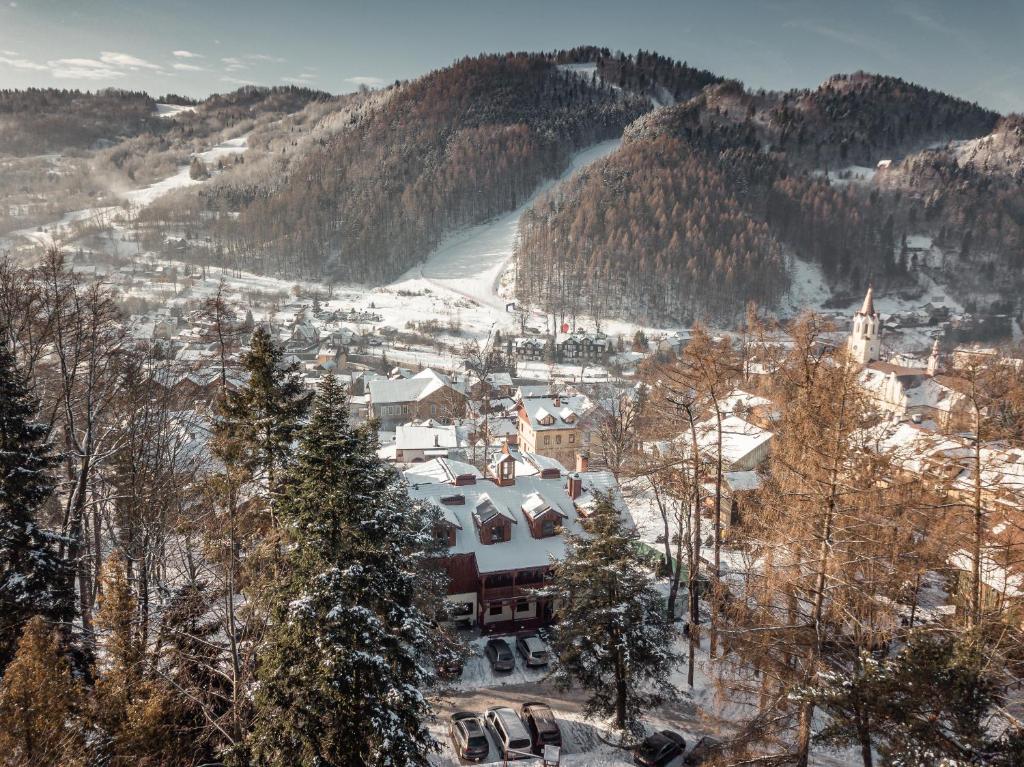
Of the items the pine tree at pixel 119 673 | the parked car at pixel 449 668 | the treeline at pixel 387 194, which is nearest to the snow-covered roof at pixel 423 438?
the parked car at pixel 449 668

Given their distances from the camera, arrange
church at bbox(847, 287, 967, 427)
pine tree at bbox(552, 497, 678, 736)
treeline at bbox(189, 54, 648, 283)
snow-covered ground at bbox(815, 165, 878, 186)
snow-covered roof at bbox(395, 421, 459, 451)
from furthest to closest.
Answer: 1. snow-covered ground at bbox(815, 165, 878, 186)
2. treeline at bbox(189, 54, 648, 283)
3. church at bbox(847, 287, 967, 427)
4. snow-covered roof at bbox(395, 421, 459, 451)
5. pine tree at bbox(552, 497, 678, 736)

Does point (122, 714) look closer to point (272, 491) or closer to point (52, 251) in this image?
point (272, 491)

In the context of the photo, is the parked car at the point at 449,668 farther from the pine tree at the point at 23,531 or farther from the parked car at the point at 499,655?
the pine tree at the point at 23,531

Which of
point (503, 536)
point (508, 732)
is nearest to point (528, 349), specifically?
point (503, 536)

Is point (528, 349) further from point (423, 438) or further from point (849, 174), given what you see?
point (849, 174)

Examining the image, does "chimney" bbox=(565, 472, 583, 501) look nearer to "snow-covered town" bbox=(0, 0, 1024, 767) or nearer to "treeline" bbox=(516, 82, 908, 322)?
"snow-covered town" bbox=(0, 0, 1024, 767)

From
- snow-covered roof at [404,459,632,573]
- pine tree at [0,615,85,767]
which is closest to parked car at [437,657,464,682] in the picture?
snow-covered roof at [404,459,632,573]
